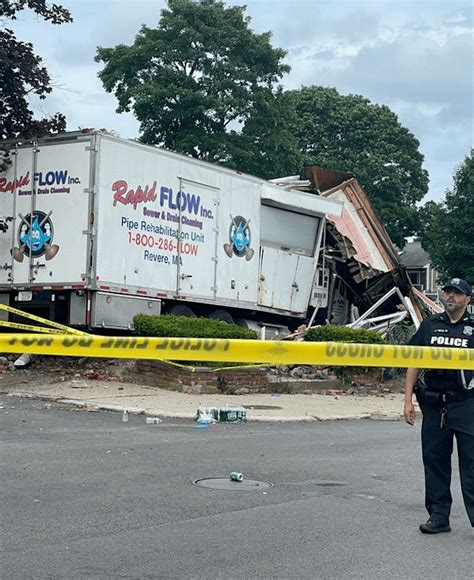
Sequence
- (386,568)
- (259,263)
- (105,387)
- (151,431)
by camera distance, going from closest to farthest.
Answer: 1. (386,568)
2. (151,431)
3. (105,387)
4. (259,263)

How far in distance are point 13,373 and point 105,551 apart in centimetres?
1127

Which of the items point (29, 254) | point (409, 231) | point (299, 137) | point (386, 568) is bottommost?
point (386, 568)

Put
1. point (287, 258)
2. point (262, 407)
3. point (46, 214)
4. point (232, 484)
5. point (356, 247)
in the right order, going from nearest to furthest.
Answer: point (232, 484)
point (262, 407)
point (46, 214)
point (287, 258)
point (356, 247)

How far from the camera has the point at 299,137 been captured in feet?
184

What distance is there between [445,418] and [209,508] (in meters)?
1.88

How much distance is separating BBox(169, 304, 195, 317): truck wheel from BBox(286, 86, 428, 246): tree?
3489 cm

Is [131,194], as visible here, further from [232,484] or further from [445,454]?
[445,454]

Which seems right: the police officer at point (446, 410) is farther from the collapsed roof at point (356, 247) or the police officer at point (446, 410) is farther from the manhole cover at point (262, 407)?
the collapsed roof at point (356, 247)

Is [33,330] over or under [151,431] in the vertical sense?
over

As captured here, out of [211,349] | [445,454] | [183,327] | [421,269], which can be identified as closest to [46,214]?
[183,327]

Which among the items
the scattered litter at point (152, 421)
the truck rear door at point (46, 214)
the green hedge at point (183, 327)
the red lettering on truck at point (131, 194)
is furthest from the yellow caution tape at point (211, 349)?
the red lettering on truck at point (131, 194)

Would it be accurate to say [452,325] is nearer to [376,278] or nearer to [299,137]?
[376,278]

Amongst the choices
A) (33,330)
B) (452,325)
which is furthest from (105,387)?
(452,325)

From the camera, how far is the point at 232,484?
8.62m
